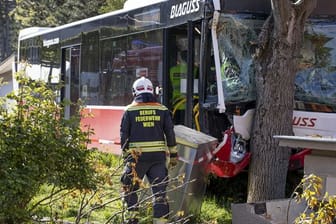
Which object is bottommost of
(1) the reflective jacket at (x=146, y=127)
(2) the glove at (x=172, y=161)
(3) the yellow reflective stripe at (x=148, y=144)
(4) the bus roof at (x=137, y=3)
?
(2) the glove at (x=172, y=161)

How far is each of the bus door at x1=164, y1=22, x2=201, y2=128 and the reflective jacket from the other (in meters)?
1.86

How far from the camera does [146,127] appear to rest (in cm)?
689

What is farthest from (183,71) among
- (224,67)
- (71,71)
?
(71,71)

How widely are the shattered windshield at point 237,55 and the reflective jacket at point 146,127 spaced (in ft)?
5.31

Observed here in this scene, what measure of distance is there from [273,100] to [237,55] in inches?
46.2

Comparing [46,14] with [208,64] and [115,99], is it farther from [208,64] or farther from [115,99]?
[208,64]

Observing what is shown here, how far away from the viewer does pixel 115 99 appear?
11719 millimetres

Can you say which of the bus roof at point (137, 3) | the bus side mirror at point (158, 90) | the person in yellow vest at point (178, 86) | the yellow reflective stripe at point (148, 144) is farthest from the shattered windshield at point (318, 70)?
the bus roof at point (137, 3)

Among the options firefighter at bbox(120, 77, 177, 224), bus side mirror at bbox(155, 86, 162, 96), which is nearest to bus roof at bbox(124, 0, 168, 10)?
bus side mirror at bbox(155, 86, 162, 96)

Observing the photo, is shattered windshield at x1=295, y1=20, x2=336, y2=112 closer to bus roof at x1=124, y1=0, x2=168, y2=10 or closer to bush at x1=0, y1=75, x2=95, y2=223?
bus roof at x1=124, y1=0, x2=168, y2=10

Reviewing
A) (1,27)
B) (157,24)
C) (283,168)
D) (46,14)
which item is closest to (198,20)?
(157,24)

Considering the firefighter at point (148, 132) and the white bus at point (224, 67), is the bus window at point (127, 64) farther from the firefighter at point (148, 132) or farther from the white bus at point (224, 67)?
the firefighter at point (148, 132)

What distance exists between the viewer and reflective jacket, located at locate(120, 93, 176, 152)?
22.6ft

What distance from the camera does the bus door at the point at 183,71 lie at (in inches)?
346
